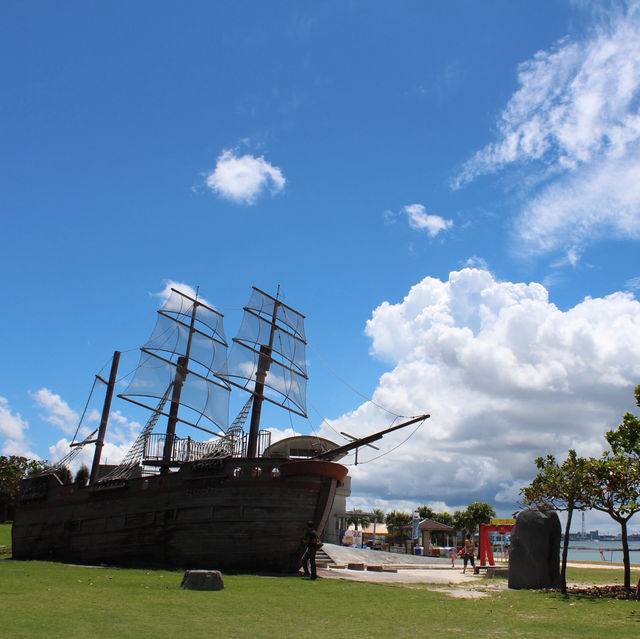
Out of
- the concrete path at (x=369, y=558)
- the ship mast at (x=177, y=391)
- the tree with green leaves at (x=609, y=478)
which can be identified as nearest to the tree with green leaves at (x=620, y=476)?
the tree with green leaves at (x=609, y=478)

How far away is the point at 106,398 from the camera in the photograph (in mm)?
37062

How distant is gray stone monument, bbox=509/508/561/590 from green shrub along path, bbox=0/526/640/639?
4.83 feet

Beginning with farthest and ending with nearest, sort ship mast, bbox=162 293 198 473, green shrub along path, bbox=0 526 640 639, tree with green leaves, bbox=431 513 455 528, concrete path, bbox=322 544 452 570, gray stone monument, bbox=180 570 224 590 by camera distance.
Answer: tree with green leaves, bbox=431 513 455 528, ship mast, bbox=162 293 198 473, concrete path, bbox=322 544 452 570, gray stone monument, bbox=180 570 224 590, green shrub along path, bbox=0 526 640 639

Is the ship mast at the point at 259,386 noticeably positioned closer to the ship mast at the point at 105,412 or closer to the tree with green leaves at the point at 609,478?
the ship mast at the point at 105,412

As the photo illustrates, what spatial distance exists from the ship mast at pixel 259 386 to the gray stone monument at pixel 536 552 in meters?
17.5

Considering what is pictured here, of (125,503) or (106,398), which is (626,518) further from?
(106,398)

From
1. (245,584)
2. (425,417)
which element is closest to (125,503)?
(245,584)

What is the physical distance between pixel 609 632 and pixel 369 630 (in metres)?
3.57

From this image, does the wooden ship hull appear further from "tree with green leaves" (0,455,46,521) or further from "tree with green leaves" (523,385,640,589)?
"tree with green leaves" (0,455,46,521)

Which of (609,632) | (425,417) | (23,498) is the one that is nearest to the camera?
(609,632)

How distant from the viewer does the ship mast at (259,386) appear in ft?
104

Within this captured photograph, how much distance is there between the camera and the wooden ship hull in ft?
72.7

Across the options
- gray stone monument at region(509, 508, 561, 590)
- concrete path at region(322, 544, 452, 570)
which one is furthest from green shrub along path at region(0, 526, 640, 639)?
concrete path at region(322, 544, 452, 570)

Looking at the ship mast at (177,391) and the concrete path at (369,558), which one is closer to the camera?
the concrete path at (369,558)
